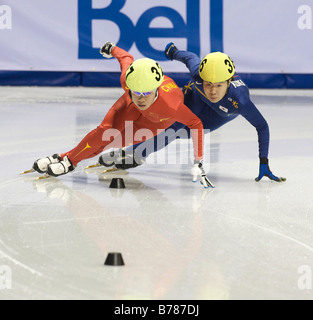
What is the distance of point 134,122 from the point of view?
462 cm

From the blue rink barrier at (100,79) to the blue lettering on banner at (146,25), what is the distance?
0.73 meters

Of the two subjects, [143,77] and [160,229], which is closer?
[160,229]

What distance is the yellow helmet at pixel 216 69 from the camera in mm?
4117

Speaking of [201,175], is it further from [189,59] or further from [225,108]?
[189,59]

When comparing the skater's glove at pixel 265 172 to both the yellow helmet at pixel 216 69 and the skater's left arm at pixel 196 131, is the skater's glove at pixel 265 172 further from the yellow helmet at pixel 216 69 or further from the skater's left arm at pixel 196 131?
the yellow helmet at pixel 216 69

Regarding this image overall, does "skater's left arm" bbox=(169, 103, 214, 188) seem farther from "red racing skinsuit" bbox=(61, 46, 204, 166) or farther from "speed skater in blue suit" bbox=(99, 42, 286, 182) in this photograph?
"speed skater in blue suit" bbox=(99, 42, 286, 182)

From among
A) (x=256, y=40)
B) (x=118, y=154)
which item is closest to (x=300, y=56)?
(x=256, y=40)

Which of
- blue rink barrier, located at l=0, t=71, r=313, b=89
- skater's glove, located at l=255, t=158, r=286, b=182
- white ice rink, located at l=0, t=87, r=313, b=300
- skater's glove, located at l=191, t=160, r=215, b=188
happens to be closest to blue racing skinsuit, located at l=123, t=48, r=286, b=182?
skater's glove, located at l=255, t=158, r=286, b=182

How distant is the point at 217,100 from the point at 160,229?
4.47ft

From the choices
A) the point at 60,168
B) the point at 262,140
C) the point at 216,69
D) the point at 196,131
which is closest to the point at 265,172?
the point at 262,140

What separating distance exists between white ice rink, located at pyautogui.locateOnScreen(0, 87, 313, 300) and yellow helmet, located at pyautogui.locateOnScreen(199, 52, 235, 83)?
727mm

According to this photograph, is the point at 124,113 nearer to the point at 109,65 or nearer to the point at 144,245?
the point at 144,245

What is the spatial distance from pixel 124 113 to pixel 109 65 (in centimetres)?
573

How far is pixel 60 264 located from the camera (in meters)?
2.68
